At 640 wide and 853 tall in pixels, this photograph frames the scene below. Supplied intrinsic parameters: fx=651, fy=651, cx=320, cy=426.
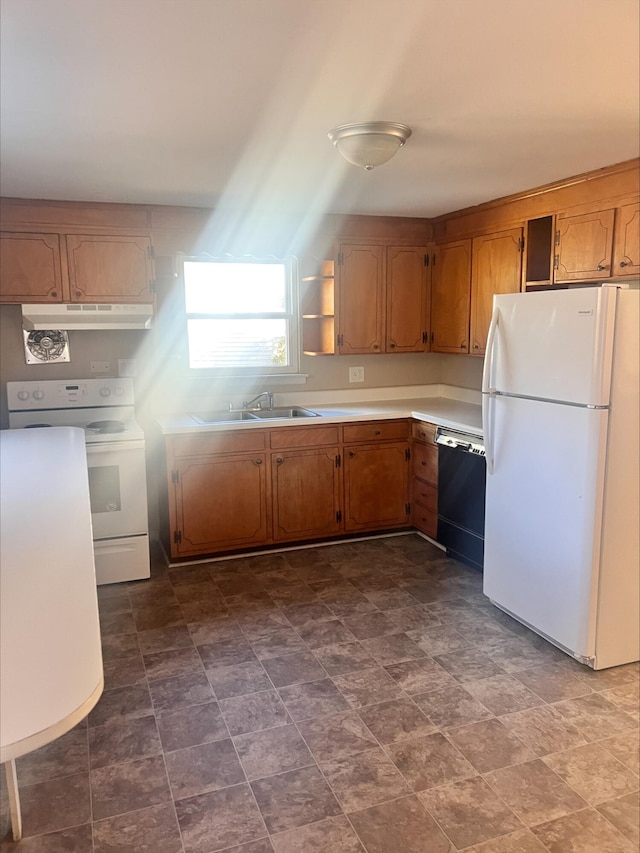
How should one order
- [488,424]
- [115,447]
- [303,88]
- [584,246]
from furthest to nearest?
[115,447] → [584,246] → [488,424] → [303,88]

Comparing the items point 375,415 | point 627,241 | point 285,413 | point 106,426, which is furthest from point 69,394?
point 627,241

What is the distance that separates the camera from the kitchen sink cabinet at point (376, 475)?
4301 millimetres

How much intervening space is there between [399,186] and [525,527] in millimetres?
1914

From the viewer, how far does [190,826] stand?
1970mm

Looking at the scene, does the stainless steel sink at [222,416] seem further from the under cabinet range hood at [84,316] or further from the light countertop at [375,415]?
the under cabinet range hood at [84,316]

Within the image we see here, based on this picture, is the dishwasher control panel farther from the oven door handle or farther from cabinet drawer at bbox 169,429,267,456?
the oven door handle

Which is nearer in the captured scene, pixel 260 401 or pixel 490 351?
pixel 490 351

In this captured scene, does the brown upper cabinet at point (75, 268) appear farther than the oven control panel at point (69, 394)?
No

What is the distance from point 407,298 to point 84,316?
7.23 ft

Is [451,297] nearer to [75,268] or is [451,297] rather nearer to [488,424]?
[488,424]

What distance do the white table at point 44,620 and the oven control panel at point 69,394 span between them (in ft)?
6.12

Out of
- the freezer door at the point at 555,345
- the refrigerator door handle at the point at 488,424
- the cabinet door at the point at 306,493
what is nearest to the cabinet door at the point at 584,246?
the freezer door at the point at 555,345

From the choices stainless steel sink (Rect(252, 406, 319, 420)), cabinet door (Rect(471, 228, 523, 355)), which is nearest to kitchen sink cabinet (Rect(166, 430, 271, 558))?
stainless steel sink (Rect(252, 406, 319, 420))

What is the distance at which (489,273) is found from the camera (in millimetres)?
4098
